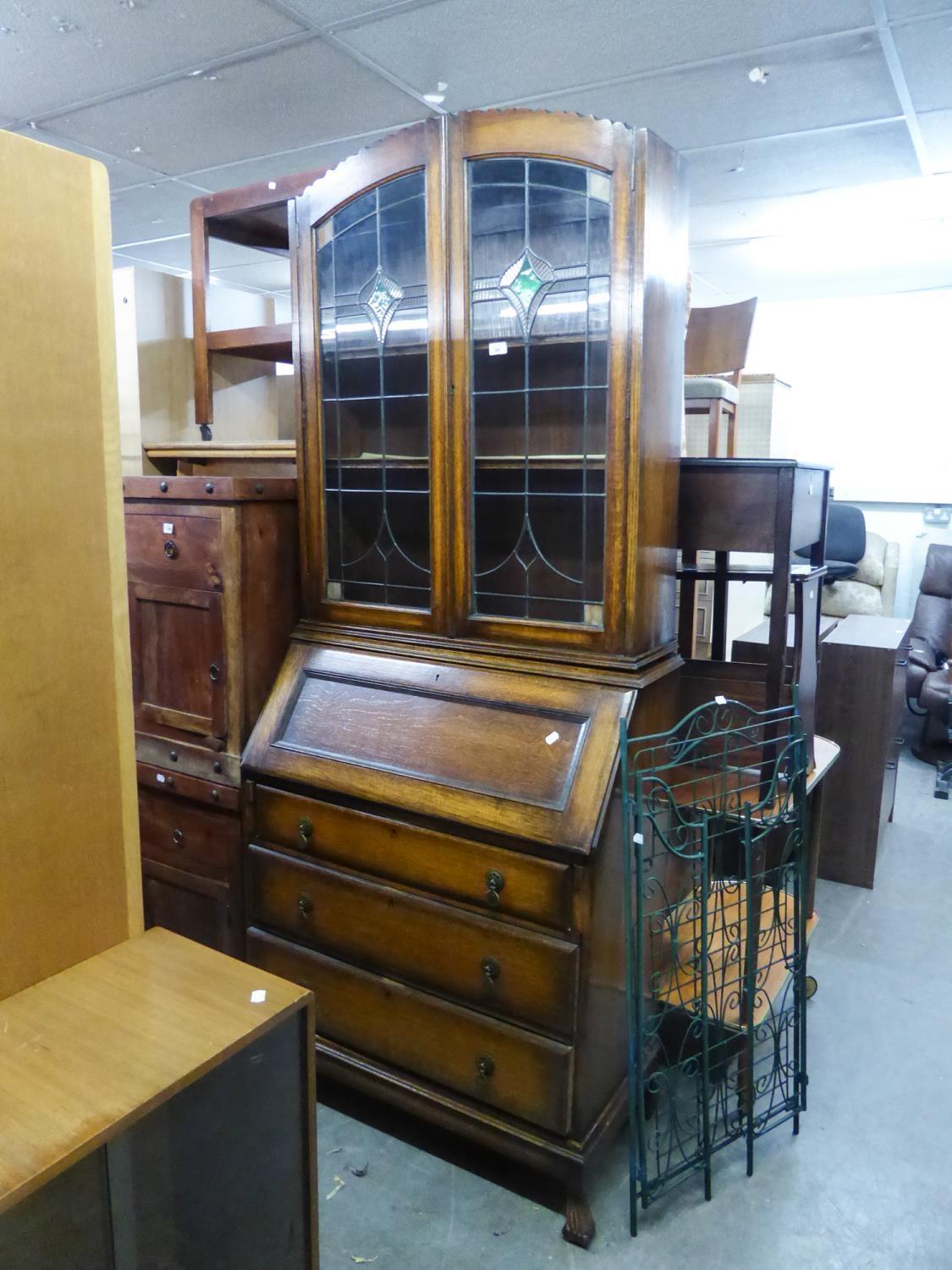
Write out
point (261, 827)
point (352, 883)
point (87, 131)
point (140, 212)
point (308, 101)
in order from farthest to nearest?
point (140, 212) < point (87, 131) < point (308, 101) < point (261, 827) < point (352, 883)

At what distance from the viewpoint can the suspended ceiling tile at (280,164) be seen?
3.32 meters

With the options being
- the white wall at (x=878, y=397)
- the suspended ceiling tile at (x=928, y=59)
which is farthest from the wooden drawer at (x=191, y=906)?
the white wall at (x=878, y=397)

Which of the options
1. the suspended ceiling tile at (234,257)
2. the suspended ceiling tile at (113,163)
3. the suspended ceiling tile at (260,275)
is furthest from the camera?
the suspended ceiling tile at (260,275)

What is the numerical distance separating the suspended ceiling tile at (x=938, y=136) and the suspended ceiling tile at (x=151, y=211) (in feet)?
8.68

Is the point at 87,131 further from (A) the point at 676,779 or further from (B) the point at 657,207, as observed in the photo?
(A) the point at 676,779

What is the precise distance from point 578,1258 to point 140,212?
14.3 feet

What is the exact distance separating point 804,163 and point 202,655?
112 inches

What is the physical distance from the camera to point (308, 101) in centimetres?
293

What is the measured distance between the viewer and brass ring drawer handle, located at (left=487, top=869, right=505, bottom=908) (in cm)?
168

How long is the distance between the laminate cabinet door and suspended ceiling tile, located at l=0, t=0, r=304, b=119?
1503 mm

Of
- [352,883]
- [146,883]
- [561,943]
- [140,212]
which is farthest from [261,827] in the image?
[140,212]

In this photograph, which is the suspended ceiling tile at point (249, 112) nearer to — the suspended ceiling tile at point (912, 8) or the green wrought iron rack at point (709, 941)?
the suspended ceiling tile at point (912, 8)

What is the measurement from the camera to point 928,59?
8.23 ft

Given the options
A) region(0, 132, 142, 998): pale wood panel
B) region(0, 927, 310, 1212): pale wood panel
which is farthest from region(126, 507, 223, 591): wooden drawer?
region(0, 927, 310, 1212): pale wood panel
